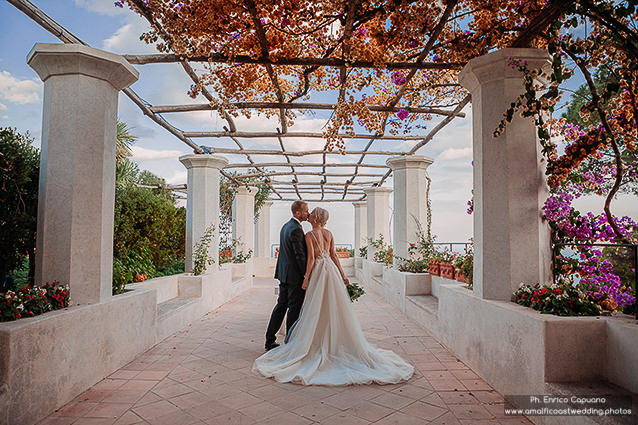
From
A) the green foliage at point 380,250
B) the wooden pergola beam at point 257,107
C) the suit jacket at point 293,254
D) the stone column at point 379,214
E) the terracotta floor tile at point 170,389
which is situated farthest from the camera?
the stone column at point 379,214

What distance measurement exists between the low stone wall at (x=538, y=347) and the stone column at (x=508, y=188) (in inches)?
15.2

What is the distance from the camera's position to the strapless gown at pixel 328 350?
3740 millimetres

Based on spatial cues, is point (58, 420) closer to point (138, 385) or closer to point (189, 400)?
point (138, 385)

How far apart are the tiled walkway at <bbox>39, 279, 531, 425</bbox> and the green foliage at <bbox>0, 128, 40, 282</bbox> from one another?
174cm

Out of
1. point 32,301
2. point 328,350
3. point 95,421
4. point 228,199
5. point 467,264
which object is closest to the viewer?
point 95,421

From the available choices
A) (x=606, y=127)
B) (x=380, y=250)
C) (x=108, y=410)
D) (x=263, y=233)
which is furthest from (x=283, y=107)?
(x=263, y=233)

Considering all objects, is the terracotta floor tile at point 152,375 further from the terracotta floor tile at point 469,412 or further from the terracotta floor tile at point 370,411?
the terracotta floor tile at point 469,412

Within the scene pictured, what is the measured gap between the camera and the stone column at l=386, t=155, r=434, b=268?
8617 mm

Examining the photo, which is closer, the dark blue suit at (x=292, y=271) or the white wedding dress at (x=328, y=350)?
the white wedding dress at (x=328, y=350)

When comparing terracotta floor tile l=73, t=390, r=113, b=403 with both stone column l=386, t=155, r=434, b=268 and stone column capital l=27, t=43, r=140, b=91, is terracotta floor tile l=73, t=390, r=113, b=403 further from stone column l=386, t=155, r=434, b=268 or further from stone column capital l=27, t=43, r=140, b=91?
stone column l=386, t=155, r=434, b=268

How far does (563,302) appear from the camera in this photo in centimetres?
308

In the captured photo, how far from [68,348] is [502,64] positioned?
16.0 ft

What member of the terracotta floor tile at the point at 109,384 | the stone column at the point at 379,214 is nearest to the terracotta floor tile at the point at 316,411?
the terracotta floor tile at the point at 109,384

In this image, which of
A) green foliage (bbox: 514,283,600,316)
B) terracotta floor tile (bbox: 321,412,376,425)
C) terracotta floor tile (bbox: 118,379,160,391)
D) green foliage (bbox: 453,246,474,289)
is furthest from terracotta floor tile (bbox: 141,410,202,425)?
green foliage (bbox: 453,246,474,289)
